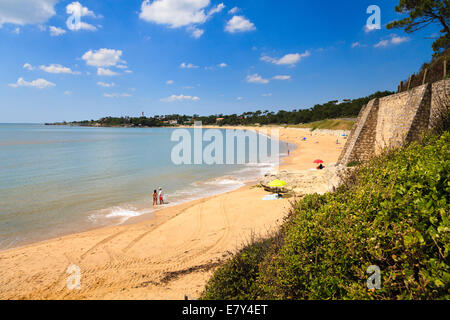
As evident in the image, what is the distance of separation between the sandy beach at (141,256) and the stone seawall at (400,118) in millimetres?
6511

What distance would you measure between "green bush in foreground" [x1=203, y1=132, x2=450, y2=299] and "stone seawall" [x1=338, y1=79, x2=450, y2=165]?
3.19 metres

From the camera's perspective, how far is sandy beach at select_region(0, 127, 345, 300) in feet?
25.0

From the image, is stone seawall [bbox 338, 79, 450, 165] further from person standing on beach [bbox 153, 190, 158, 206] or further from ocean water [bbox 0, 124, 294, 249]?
person standing on beach [bbox 153, 190, 158, 206]

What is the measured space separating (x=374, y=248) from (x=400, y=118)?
37.4 ft

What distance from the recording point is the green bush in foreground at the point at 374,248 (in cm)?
276

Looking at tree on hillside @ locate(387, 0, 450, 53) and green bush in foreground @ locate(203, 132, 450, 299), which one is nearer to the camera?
green bush in foreground @ locate(203, 132, 450, 299)

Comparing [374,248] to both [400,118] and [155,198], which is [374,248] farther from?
[155,198]

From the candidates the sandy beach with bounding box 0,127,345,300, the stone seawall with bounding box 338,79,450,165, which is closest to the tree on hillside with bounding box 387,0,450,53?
the stone seawall with bounding box 338,79,450,165

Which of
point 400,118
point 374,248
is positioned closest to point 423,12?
point 400,118

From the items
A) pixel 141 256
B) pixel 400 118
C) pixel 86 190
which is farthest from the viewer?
pixel 86 190

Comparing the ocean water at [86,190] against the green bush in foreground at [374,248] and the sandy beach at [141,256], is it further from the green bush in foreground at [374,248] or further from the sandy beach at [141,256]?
the green bush in foreground at [374,248]

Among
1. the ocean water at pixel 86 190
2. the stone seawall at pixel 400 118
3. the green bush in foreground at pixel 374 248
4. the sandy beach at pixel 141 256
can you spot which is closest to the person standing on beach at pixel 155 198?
the ocean water at pixel 86 190

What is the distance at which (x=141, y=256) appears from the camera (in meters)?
9.77
